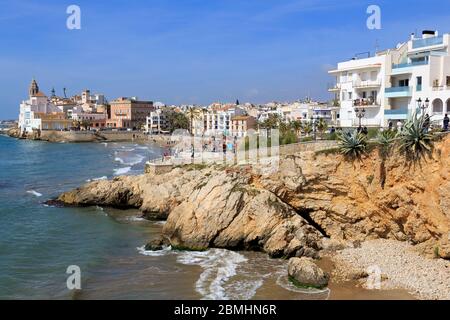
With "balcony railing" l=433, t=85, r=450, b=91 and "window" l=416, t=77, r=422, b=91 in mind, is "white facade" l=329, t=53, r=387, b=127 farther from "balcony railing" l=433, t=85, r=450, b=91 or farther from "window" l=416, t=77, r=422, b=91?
"balcony railing" l=433, t=85, r=450, b=91

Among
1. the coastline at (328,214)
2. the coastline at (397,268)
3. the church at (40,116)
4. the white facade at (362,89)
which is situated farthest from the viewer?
the church at (40,116)

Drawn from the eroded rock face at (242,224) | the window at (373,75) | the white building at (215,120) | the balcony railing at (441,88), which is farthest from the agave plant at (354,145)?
the white building at (215,120)

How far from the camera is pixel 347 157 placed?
89.4 ft

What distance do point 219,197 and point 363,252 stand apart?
842cm

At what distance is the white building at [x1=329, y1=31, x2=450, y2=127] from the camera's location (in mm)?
32562

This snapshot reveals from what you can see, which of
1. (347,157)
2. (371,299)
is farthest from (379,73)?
(371,299)

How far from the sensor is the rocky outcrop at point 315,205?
23.6 m

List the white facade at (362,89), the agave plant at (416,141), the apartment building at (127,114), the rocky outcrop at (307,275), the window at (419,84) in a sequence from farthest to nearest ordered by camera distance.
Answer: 1. the apartment building at (127,114)
2. the white facade at (362,89)
3. the window at (419,84)
4. the agave plant at (416,141)
5. the rocky outcrop at (307,275)

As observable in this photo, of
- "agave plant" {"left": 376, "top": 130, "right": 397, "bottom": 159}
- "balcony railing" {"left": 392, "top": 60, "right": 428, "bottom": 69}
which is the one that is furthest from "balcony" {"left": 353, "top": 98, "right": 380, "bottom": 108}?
"agave plant" {"left": 376, "top": 130, "right": 397, "bottom": 159}

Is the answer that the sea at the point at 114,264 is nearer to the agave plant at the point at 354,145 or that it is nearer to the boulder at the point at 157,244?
the boulder at the point at 157,244

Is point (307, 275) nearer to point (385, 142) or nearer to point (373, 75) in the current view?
point (385, 142)

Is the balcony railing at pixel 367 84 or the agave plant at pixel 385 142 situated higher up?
the balcony railing at pixel 367 84

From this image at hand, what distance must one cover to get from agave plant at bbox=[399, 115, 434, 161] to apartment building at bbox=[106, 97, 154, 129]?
152 metres

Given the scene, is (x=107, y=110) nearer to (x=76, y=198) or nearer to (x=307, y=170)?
(x=76, y=198)
